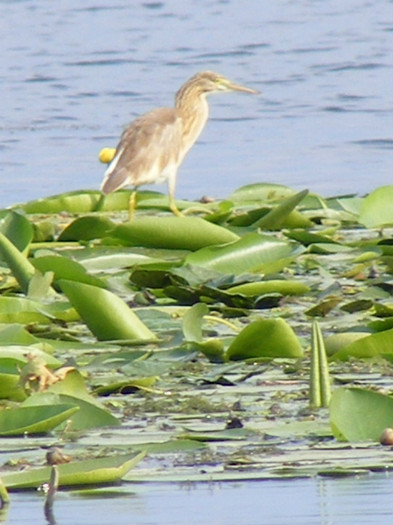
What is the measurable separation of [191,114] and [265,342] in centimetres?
596

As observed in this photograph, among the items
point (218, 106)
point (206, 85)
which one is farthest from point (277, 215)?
point (218, 106)

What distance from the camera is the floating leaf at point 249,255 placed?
5.44m

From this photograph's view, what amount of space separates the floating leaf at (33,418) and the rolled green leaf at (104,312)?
0.86 m

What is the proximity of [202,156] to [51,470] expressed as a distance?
801cm

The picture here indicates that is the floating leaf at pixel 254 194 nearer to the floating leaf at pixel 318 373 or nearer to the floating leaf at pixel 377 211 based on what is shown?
the floating leaf at pixel 377 211

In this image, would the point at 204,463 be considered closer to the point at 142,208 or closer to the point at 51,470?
the point at 51,470

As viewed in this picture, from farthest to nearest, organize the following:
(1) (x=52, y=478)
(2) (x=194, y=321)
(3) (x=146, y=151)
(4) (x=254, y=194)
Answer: (3) (x=146, y=151) → (4) (x=254, y=194) → (2) (x=194, y=321) → (1) (x=52, y=478)

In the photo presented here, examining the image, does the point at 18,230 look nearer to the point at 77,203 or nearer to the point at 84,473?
the point at 77,203

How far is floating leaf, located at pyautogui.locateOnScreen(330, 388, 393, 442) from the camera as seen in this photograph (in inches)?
136

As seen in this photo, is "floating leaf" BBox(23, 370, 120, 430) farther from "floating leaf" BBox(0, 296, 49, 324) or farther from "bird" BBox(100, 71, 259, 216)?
"bird" BBox(100, 71, 259, 216)

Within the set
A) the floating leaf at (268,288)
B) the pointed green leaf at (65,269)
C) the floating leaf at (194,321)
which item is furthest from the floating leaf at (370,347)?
the pointed green leaf at (65,269)

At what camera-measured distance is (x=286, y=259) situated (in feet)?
18.1

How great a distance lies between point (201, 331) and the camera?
4.45m

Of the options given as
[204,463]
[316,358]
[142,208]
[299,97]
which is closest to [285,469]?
[204,463]
